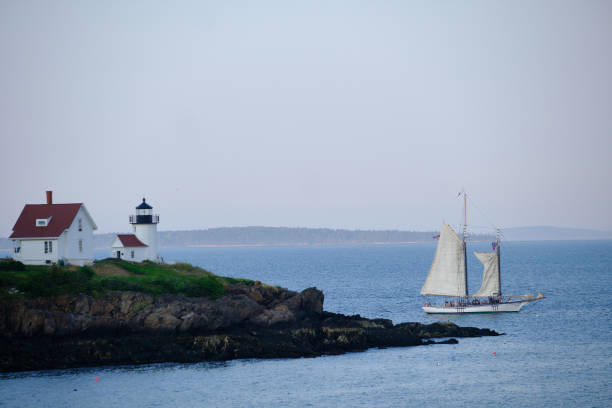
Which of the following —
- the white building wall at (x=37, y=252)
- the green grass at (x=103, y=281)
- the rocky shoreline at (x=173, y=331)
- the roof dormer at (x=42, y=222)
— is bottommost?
the rocky shoreline at (x=173, y=331)

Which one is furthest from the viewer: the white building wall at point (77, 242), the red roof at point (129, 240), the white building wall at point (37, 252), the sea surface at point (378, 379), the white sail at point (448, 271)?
the white sail at point (448, 271)

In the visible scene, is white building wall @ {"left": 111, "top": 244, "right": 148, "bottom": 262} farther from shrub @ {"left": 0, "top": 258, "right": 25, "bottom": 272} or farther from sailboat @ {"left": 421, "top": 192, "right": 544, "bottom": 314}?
sailboat @ {"left": 421, "top": 192, "right": 544, "bottom": 314}

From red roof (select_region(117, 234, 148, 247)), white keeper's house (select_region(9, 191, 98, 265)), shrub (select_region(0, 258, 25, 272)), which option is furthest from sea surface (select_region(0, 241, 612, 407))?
red roof (select_region(117, 234, 148, 247))

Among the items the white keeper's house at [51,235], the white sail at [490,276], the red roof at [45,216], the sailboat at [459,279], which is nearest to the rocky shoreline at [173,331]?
the white keeper's house at [51,235]

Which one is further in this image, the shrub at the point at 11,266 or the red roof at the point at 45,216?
the red roof at the point at 45,216

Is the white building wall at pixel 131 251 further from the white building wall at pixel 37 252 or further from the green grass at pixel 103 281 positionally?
the white building wall at pixel 37 252

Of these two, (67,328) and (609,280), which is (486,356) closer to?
(67,328)

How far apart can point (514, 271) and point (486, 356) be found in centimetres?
9232

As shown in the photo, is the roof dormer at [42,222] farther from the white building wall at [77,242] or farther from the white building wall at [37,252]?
the white building wall at [77,242]

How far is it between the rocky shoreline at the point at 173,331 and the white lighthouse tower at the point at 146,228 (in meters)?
15.8

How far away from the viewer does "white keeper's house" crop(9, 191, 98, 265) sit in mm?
56156

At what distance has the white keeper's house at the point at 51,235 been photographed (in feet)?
184

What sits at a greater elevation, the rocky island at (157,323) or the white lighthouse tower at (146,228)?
the white lighthouse tower at (146,228)

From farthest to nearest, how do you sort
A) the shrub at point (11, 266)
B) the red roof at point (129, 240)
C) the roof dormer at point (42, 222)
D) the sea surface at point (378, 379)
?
the red roof at point (129, 240)
the roof dormer at point (42, 222)
the shrub at point (11, 266)
the sea surface at point (378, 379)
